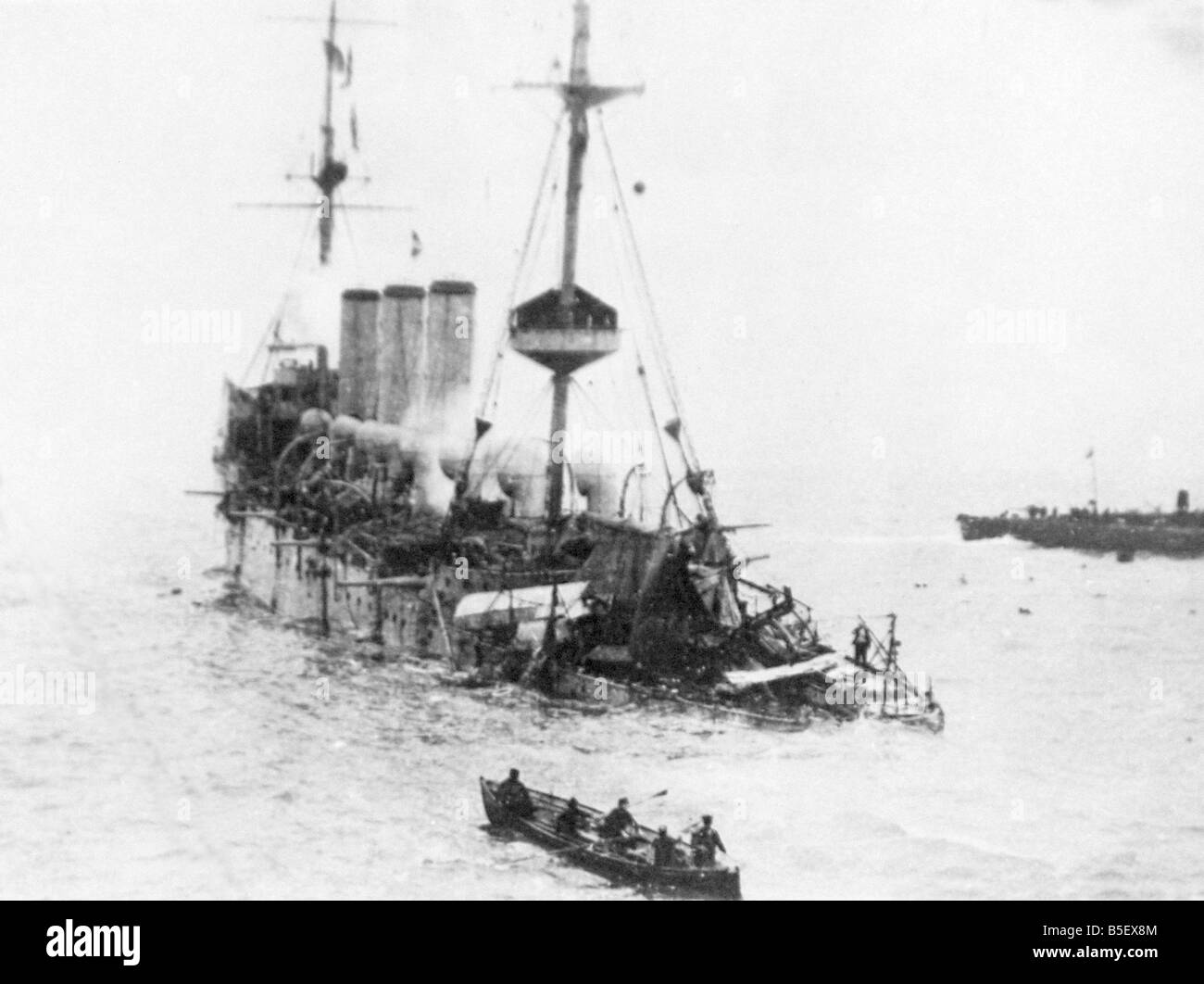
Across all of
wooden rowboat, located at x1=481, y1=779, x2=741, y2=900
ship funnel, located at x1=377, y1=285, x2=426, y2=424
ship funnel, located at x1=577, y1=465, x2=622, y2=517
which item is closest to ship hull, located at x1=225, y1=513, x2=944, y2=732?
ship funnel, located at x1=377, y1=285, x2=426, y2=424

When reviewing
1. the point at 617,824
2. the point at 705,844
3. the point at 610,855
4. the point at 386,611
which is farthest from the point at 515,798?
the point at 386,611

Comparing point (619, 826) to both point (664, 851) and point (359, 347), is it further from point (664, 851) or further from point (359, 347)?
point (359, 347)

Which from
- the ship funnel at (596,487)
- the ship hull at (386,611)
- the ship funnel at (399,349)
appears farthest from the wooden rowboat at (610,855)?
the ship funnel at (399,349)

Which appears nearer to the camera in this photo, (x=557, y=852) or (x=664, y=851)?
(x=664, y=851)

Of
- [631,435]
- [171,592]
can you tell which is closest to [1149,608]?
[631,435]

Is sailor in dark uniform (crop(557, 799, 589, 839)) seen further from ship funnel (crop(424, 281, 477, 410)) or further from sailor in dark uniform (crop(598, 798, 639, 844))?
ship funnel (crop(424, 281, 477, 410))

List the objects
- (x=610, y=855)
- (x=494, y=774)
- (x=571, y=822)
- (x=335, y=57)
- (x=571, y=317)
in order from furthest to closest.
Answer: (x=335, y=57) → (x=571, y=317) → (x=494, y=774) → (x=571, y=822) → (x=610, y=855)
